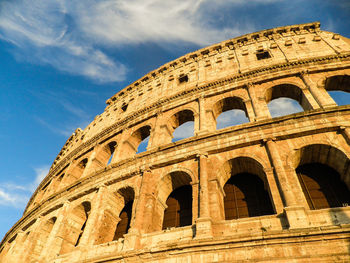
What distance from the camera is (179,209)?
10.6 metres

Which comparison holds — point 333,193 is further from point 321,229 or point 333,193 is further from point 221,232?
point 221,232

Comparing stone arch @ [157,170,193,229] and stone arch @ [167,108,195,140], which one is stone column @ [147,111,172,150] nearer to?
stone arch @ [167,108,195,140]

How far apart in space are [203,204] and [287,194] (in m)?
3.01

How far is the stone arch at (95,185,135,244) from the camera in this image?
35.3 ft

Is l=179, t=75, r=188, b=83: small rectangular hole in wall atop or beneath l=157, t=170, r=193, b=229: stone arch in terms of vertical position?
atop

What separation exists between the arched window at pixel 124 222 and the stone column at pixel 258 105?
27.4ft

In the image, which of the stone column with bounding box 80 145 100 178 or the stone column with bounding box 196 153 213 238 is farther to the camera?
the stone column with bounding box 80 145 100 178

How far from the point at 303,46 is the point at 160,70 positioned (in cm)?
1139

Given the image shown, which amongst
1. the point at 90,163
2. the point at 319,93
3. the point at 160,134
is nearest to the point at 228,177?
the point at 160,134

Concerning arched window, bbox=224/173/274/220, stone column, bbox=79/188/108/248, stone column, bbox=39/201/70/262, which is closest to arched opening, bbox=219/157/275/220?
arched window, bbox=224/173/274/220

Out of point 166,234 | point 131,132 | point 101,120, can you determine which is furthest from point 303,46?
point 101,120

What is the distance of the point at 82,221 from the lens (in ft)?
42.9

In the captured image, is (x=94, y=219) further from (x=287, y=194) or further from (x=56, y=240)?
(x=287, y=194)

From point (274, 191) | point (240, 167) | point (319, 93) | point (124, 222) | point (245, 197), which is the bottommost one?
point (274, 191)
